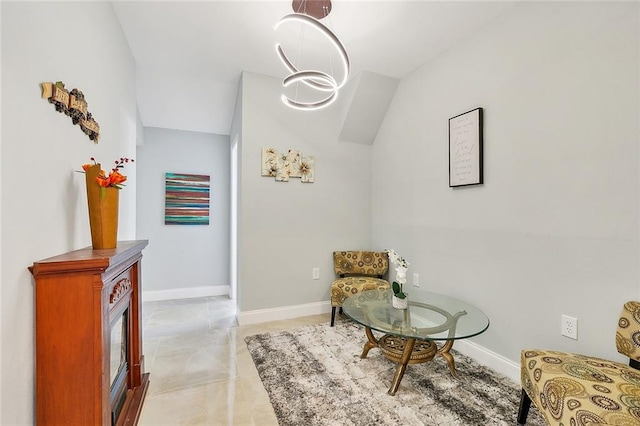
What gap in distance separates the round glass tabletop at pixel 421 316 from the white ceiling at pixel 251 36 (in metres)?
2.17

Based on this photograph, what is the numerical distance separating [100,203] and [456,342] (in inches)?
107

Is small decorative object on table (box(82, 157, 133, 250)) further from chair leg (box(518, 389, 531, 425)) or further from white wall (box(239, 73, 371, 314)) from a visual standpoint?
chair leg (box(518, 389, 531, 425))

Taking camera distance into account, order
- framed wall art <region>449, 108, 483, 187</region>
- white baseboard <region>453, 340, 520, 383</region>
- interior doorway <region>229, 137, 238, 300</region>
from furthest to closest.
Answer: interior doorway <region>229, 137, 238, 300</region> → framed wall art <region>449, 108, 483, 187</region> → white baseboard <region>453, 340, 520, 383</region>

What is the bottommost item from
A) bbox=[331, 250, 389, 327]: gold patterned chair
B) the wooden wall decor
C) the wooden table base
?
the wooden table base

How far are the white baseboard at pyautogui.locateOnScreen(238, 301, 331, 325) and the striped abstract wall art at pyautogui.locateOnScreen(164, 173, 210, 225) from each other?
1.82 meters

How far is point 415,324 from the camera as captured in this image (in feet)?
5.98

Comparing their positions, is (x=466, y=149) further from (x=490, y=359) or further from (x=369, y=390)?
(x=369, y=390)

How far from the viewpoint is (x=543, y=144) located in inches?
73.6

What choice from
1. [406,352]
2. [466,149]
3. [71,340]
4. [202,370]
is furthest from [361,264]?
[71,340]

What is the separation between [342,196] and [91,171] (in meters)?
2.56

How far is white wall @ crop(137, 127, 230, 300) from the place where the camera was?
3.98 metres

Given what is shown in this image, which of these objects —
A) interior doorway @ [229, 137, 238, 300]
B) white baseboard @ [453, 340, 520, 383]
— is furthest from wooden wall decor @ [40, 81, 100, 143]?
white baseboard @ [453, 340, 520, 383]

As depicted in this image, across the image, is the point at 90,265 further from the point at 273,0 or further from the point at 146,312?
the point at 146,312

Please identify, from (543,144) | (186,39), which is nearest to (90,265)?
(186,39)
